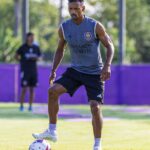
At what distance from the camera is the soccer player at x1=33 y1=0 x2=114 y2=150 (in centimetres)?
843

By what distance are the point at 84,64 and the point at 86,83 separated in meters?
0.25

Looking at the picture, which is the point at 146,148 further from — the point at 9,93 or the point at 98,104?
the point at 9,93

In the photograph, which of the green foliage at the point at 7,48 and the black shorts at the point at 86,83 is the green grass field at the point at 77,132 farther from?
the green foliage at the point at 7,48

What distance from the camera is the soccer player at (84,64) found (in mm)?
8430

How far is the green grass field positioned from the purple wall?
623 cm

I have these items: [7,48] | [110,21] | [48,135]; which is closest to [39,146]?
[48,135]

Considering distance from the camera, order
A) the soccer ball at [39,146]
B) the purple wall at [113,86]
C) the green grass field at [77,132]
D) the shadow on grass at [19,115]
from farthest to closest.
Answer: the purple wall at [113,86] → the shadow on grass at [19,115] → the green grass field at [77,132] → the soccer ball at [39,146]

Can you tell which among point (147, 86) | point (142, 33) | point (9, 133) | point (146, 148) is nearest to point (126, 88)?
point (147, 86)

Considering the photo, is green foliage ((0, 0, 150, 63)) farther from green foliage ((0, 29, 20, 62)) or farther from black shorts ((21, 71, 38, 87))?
black shorts ((21, 71, 38, 87))

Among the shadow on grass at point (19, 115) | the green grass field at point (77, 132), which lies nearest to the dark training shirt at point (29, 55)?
the shadow on grass at point (19, 115)

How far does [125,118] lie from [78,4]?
21.6 ft

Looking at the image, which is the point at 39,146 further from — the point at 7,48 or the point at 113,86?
the point at 7,48

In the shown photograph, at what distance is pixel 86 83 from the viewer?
8594 millimetres

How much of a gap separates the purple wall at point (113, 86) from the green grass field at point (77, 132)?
6233 millimetres
